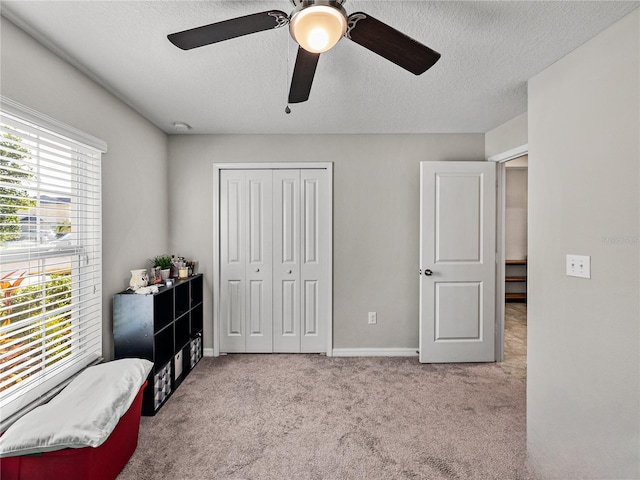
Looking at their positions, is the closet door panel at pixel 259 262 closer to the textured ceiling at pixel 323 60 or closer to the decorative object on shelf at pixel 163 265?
the textured ceiling at pixel 323 60

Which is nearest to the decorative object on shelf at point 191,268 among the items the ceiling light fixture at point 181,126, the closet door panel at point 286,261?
the closet door panel at point 286,261

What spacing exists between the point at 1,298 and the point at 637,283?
290cm

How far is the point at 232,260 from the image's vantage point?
3.22m

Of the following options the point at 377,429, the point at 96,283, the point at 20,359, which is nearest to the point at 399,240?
the point at 377,429

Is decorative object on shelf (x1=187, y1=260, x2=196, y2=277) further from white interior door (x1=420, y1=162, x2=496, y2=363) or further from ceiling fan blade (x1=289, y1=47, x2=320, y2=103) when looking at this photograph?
white interior door (x1=420, y1=162, x2=496, y2=363)

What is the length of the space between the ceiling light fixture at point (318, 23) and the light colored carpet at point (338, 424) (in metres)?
2.11

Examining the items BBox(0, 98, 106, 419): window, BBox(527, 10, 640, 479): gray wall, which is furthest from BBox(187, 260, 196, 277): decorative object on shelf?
BBox(527, 10, 640, 479): gray wall

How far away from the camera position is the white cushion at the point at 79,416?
1.27 m

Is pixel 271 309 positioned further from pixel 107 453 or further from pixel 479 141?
pixel 479 141

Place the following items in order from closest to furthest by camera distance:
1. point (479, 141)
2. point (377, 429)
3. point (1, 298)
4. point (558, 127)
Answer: point (1, 298)
point (558, 127)
point (377, 429)
point (479, 141)

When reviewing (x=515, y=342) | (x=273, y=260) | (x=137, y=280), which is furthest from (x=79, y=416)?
(x=515, y=342)

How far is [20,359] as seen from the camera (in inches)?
60.2

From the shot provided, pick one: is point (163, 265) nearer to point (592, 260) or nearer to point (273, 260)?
point (273, 260)

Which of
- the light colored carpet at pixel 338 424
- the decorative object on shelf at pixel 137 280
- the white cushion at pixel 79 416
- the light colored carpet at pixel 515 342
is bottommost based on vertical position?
the light colored carpet at pixel 338 424
